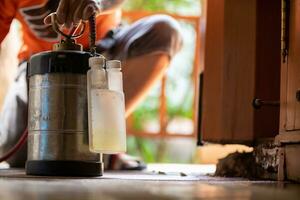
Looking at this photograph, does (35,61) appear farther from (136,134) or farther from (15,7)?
(136,134)

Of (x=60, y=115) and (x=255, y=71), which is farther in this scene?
(x=255, y=71)

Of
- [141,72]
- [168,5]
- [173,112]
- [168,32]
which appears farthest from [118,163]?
[168,5]

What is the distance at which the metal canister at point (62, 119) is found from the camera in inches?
39.1

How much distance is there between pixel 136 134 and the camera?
10.4 ft

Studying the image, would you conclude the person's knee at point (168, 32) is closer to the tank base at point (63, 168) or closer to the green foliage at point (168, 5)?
the tank base at point (63, 168)

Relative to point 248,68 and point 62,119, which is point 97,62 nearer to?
point 62,119

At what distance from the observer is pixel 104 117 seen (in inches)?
38.1

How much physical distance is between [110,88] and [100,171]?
0.15 m

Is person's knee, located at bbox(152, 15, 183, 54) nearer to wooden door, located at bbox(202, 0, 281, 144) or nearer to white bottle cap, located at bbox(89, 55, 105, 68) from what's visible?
wooden door, located at bbox(202, 0, 281, 144)

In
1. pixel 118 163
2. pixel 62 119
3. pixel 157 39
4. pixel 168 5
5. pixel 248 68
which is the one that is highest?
pixel 168 5

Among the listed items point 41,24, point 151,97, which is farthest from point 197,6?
point 41,24

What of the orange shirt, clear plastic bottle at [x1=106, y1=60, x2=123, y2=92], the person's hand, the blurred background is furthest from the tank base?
the blurred background

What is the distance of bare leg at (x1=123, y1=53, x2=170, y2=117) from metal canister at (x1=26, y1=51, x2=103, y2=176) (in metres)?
0.70

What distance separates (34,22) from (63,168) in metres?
0.73
